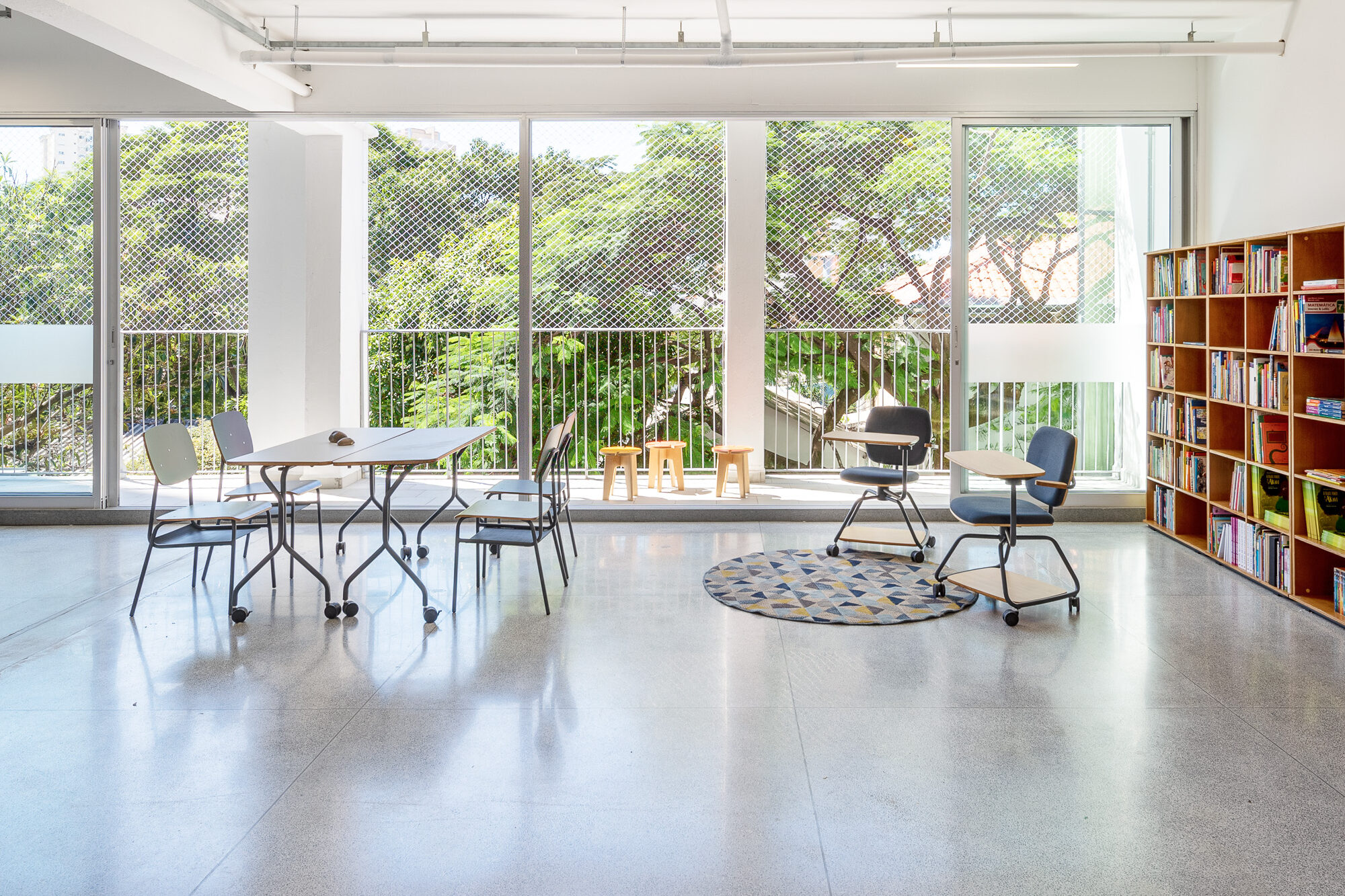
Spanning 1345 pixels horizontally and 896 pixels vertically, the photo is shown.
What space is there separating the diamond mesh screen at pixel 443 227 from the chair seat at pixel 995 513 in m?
5.79

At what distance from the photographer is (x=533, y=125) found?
7547 millimetres

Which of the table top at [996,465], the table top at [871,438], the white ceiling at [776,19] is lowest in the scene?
the table top at [996,465]

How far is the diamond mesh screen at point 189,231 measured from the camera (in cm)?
905

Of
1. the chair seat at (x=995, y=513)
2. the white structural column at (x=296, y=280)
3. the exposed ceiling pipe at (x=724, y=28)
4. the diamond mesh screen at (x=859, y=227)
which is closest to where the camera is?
the chair seat at (x=995, y=513)

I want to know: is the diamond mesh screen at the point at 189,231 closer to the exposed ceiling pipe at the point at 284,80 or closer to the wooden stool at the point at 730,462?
the exposed ceiling pipe at the point at 284,80

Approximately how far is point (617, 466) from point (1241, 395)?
448 cm

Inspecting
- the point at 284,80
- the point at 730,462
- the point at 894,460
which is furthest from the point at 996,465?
the point at 284,80

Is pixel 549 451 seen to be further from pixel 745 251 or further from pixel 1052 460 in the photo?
pixel 745 251

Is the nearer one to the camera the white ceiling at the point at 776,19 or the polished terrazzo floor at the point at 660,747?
the polished terrazzo floor at the point at 660,747

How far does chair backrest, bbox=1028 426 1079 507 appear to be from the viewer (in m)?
5.09

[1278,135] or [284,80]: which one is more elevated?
[284,80]

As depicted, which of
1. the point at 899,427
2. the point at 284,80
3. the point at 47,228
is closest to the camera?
the point at 899,427

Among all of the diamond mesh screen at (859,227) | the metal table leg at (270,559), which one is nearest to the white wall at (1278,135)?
the diamond mesh screen at (859,227)

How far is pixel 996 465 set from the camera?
5051 mm
